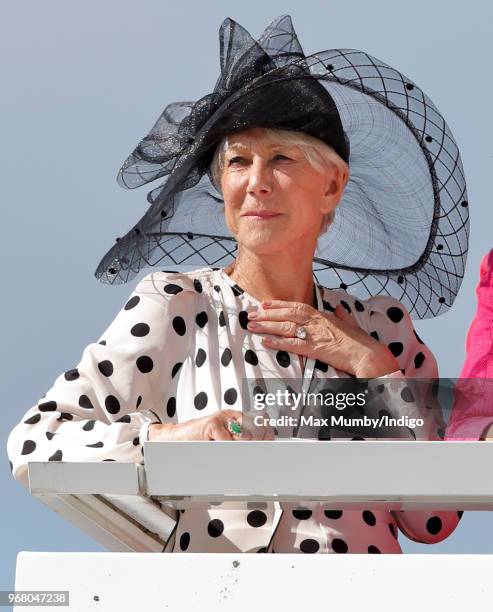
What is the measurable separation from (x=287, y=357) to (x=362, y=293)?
1.52ft

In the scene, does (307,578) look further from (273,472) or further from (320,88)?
(320,88)

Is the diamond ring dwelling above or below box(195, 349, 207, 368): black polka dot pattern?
above

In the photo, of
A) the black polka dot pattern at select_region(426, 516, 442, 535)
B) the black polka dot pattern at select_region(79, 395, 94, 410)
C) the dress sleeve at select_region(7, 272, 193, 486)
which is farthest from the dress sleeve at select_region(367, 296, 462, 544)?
the black polka dot pattern at select_region(79, 395, 94, 410)

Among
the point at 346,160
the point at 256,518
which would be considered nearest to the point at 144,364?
the point at 256,518

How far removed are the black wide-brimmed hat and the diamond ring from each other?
1.16 ft

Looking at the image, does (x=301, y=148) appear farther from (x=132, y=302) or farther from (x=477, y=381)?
(x=477, y=381)

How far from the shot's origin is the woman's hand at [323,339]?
8.44 ft

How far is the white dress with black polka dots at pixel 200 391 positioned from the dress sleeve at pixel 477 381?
66 millimetres

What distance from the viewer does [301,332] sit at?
2629mm

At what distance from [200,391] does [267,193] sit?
479 mm

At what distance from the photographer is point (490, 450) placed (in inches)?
69.4

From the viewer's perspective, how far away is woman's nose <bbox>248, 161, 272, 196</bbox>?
2.65 metres

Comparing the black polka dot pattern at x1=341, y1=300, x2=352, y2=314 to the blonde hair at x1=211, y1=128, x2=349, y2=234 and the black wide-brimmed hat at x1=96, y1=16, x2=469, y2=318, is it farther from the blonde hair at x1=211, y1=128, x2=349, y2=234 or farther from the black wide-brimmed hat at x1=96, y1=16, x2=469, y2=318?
the blonde hair at x1=211, y1=128, x2=349, y2=234

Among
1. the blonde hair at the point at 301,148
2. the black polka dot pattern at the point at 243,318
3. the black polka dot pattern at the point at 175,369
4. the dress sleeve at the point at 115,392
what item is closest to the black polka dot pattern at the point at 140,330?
the dress sleeve at the point at 115,392
